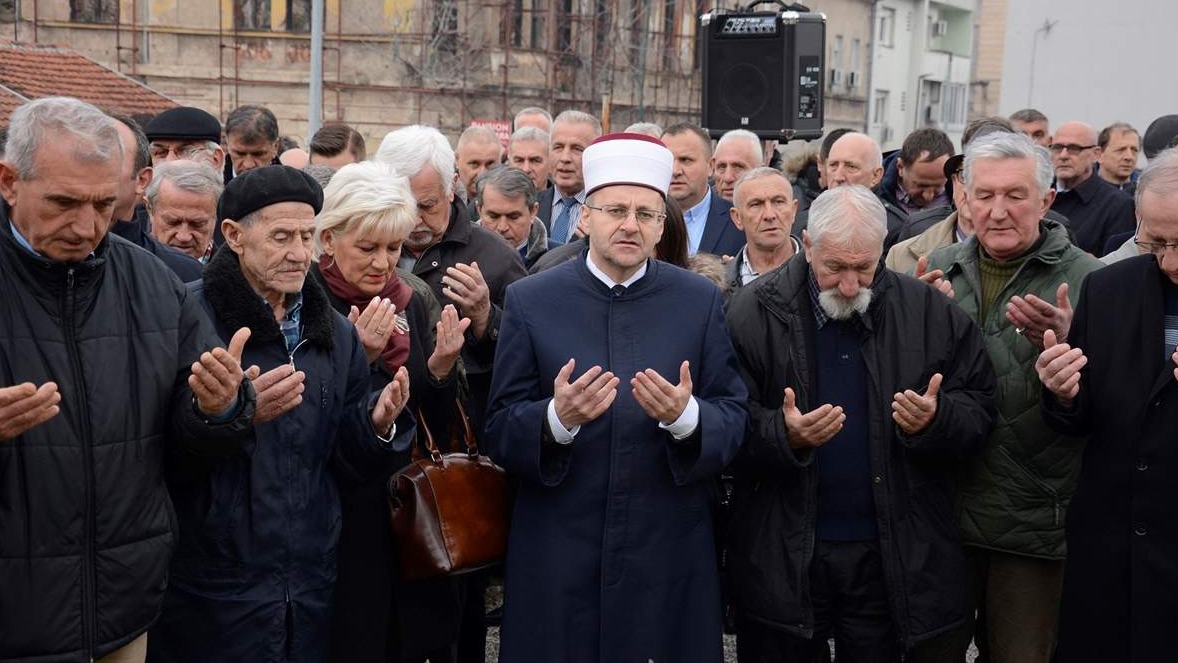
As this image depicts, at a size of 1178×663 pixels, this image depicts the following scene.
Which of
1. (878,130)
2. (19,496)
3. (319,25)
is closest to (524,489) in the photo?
(19,496)

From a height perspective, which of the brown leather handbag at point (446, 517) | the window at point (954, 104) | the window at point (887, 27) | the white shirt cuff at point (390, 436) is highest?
the window at point (887, 27)

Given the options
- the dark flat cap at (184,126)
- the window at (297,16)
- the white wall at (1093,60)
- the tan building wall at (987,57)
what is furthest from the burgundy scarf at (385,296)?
the tan building wall at (987,57)

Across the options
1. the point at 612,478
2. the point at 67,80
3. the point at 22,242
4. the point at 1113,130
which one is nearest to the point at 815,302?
the point at 612,478

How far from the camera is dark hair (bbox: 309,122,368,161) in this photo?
8.75 meters

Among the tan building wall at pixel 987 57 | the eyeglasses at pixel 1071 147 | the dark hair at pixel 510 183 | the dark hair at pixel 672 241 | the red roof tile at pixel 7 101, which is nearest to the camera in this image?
the dark hair at pixel 672 241

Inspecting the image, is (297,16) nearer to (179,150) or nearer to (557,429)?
(179,150)

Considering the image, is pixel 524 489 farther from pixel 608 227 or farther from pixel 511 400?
pixel 608 227

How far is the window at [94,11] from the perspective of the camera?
106 feet

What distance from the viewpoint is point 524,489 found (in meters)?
4.62

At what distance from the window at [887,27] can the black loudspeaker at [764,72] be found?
137ft

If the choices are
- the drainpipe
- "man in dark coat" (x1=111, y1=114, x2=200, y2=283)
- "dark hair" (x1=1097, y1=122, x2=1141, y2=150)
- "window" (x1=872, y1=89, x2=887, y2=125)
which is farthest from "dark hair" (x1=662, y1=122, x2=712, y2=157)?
"window" (x1=872, y1=89, x2=887, y2=125)

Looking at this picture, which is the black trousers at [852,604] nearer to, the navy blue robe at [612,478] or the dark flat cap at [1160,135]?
the navy blue robe at [612,478]

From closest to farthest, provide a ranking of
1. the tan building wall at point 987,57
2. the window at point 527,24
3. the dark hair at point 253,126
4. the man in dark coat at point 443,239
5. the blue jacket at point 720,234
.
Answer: the man in dark coat at point 443,239 < the blue jacket at point 720,234 < the dark hair at point 253,126 < the window at point 527,24 < the tan building wall at point 987,57

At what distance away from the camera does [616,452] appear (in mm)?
4457
